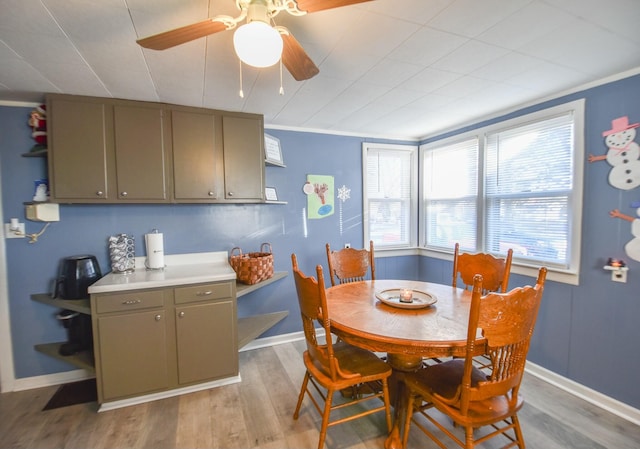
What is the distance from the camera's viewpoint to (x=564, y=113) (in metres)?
2.22

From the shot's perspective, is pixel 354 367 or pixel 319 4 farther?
pixel 354 367

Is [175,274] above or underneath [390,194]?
underneath

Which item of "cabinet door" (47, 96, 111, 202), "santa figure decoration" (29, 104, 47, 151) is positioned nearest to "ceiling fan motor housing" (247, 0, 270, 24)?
"cabinet door" (47, 96, 111, 202)

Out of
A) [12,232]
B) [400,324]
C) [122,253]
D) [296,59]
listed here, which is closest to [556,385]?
[400,324]

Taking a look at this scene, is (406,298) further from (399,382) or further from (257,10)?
(257,10)

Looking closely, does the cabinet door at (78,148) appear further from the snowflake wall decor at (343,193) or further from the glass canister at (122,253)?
the snowflake wall decor at (343,193)

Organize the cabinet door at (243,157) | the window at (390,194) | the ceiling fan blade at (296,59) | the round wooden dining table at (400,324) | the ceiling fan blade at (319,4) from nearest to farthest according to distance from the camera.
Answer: the ceiling fan blade at (319,4), the ceiling fan blade at (296,59), the round wooden dining table at (400,324), the cabinet door at (243,157), the window at (390,194)

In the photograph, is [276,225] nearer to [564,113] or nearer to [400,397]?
[400,397]

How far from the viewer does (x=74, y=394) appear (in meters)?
2.24

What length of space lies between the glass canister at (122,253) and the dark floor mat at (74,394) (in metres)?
0.95

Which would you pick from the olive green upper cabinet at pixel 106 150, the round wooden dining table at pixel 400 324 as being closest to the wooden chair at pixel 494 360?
the round wooden dining table at pixel 400 324

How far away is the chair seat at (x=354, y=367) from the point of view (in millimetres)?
1611

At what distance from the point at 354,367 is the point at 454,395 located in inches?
21.7

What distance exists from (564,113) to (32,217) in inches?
167
